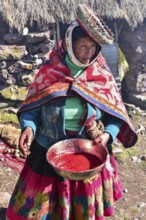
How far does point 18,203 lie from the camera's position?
2.41 m

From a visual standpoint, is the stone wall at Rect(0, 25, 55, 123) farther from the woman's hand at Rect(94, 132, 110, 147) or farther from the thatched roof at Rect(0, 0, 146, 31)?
the woman's hand at Rect(94, 132, 110, 147)

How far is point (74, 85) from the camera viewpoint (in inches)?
87.0

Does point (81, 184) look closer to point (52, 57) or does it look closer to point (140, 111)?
point (52, 57)

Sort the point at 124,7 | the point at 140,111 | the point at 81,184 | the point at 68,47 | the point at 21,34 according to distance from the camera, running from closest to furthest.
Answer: the point at 68,47, the point at 81,184, the point at 21,34, the point at 124,7, the point at 140,111

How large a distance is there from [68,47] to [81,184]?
0.90 meters

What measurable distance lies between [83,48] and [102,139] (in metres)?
0.59

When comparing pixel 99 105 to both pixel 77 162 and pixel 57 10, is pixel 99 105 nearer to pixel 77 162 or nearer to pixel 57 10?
pixel 77 162

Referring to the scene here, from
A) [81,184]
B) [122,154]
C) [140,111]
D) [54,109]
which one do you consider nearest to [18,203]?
[81,184]

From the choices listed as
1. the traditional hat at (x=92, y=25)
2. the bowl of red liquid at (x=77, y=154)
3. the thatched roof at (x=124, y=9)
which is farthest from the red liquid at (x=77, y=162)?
the thatched roof at (x=124, y=9)

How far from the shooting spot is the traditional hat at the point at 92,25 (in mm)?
2062

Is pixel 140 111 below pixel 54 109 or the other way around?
below

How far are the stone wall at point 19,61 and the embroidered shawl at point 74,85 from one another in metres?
3.53

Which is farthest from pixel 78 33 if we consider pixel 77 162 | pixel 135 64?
pixel 135 64

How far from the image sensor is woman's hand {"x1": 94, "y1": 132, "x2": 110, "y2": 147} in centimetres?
223
